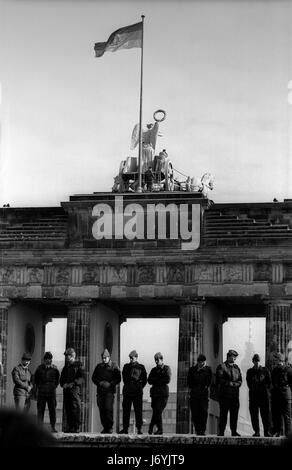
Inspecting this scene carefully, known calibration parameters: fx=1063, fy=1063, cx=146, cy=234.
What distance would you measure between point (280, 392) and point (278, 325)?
20.6ft

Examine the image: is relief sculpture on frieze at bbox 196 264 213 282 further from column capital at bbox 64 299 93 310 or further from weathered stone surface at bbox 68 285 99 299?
column capital at bbox 64 299 93 310

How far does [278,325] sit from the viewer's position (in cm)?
2800

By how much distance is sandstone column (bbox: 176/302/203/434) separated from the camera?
2789cm

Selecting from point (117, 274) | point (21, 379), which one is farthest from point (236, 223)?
point (21, 379)

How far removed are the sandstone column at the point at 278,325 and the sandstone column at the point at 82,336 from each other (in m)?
4.89

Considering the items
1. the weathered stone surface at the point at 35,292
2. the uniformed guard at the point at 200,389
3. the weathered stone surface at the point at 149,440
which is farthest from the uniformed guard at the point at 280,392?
the weathered stone surface at the point at 35,292

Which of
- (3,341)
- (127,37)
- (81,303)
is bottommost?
(3,341)

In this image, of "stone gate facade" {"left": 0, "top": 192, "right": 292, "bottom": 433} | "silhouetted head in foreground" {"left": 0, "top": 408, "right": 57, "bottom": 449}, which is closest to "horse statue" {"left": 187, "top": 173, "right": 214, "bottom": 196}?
"stone gate facade" {"left": 0, "top": 192, "right": 292, "bottom": 433}

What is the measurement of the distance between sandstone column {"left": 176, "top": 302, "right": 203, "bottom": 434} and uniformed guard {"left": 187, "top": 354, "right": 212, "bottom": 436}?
5.27 meters

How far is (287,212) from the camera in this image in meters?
30.1

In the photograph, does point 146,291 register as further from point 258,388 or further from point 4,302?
point 258,388

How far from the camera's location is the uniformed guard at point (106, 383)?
73.5 feet
